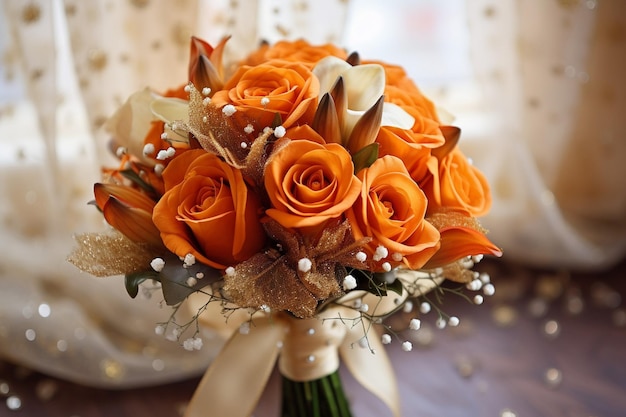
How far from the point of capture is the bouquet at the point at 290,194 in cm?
54

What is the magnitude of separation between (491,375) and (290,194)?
0.67 meters

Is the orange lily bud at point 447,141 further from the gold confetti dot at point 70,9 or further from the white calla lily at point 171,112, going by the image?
the gold confetti dot at point 70,9

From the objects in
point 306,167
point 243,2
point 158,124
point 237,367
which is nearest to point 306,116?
point 306,167

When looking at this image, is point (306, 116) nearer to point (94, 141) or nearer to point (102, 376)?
point (94, 141)

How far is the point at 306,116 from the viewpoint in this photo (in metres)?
0.58

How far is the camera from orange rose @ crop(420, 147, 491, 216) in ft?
1.99

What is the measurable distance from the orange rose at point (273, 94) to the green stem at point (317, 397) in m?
0.33

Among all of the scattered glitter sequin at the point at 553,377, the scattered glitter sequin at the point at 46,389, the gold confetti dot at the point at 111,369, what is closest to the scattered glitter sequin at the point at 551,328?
the scattered glitter sequin at the point at 553,377

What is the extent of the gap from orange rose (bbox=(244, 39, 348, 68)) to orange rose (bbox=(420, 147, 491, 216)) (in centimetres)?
18

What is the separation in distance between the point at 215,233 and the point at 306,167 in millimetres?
106

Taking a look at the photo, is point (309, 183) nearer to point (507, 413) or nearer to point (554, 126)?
point (507, 413)

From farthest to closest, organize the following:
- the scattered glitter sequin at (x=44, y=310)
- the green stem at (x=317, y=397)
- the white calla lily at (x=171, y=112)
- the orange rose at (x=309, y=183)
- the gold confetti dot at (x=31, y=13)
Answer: the scattered glitter sequin at (x=44, y=310) → the gold confetti dot at (x=31, y=13) → the green stem at (x=317, y=397) → the white calla lily at (x=171, y=112) → the orange rose at (x=309, y=183)

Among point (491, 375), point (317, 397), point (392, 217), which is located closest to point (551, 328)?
point (491, 375)

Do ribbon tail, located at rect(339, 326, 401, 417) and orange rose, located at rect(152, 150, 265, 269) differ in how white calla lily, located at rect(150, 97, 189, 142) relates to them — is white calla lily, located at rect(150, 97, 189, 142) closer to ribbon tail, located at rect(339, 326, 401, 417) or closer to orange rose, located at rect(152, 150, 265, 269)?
orange rose, located at rect(152, 150, 265, 269)
